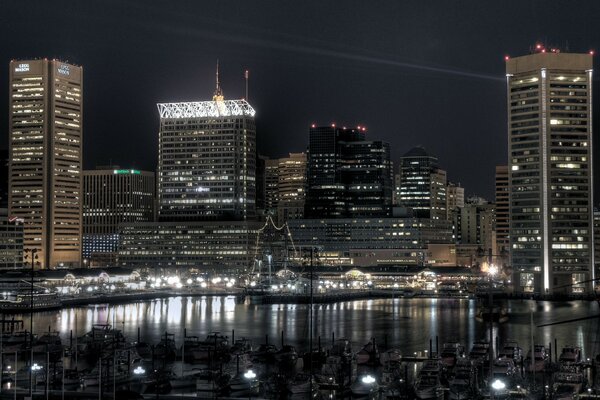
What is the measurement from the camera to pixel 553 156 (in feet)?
395

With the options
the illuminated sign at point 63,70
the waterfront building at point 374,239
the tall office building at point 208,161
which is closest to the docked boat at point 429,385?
the waterfront building at point 374,239

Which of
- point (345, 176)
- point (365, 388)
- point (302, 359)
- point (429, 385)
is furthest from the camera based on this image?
point (345, 176)

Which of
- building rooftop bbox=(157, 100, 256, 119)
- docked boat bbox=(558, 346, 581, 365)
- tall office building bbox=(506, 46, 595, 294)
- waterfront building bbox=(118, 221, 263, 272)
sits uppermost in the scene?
building rooftop bbox=(157, 100, 256, 119)

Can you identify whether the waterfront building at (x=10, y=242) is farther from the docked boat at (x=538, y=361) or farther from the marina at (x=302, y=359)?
the docked boat at (x=538, y=361)

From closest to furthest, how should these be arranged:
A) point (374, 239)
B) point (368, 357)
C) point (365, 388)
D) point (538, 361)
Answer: point (365, 388), point (538, 361), point (368, 357), point (374, 239)

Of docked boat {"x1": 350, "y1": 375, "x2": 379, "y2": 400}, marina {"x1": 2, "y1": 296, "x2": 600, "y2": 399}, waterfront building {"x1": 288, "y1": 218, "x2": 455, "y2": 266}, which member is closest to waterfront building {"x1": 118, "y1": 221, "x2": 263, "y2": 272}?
waterfront building {"x1": 288, "y1": 218, "x2": 455, "y2": 266}

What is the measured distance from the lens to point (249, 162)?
166 metres

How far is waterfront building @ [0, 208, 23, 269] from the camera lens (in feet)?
433

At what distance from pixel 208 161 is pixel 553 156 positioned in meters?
65.3

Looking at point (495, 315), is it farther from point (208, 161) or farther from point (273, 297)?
point (208, 161)

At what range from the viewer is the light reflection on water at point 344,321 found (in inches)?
2717

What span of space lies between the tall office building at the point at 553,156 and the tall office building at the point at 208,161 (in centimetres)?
5654

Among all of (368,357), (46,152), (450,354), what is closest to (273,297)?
(368,357)

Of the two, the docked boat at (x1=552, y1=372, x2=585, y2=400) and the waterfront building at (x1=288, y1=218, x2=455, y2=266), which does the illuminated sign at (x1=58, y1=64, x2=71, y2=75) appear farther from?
the docked boat at (x1=552, y1=372, x2=585, y2=400)
